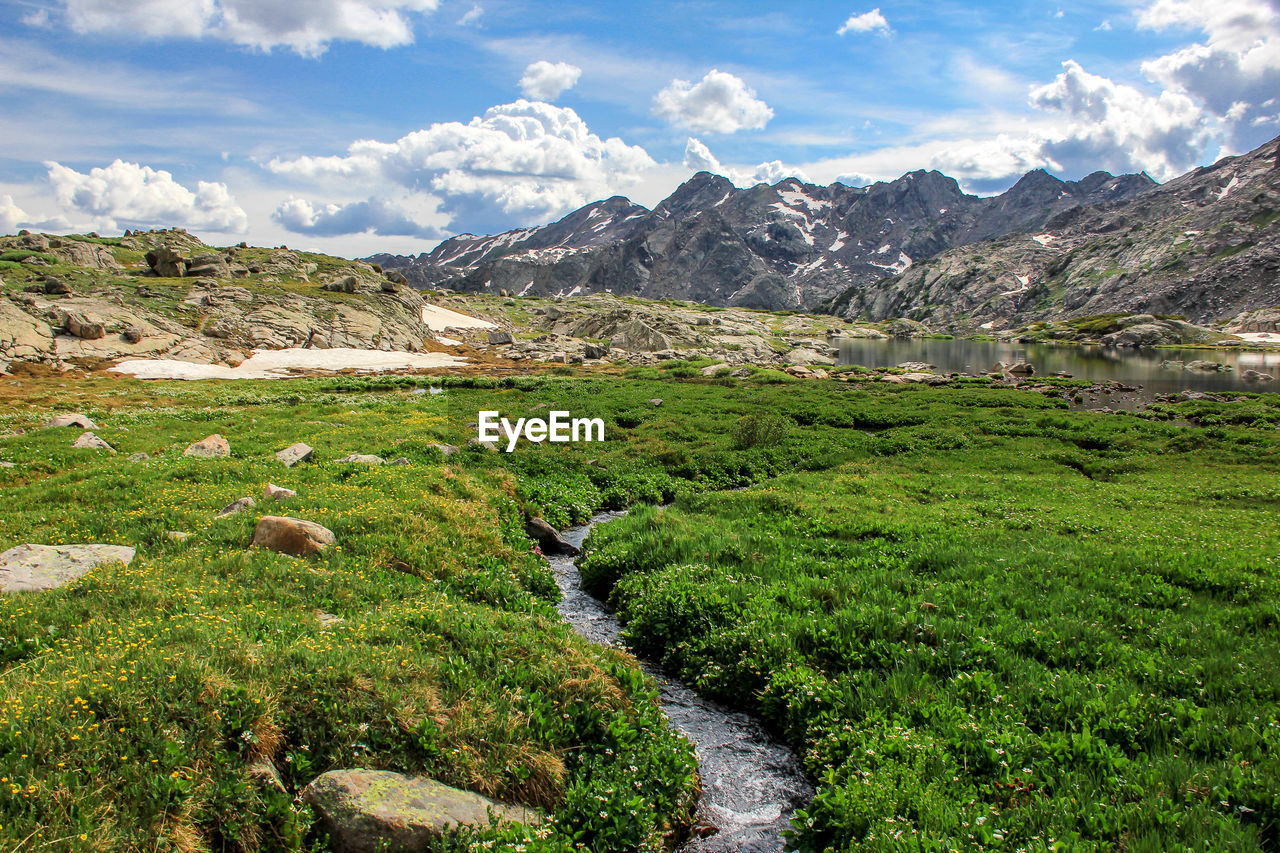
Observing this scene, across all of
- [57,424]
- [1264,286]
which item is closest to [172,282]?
[57,424]

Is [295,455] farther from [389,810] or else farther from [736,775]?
[736,775]

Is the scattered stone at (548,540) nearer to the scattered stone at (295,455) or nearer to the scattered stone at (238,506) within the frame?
the scattered stone at (238,506)

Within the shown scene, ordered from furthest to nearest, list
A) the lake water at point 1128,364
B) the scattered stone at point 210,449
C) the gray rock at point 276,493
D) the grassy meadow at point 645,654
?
the lake water at point 1128,364 < the scattered stone at point 210,449 < the gray rock at point 276,493 < the grassy meadow at point 645,654

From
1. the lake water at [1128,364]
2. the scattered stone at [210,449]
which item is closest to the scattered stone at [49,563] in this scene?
the scattered stone at [210,449]

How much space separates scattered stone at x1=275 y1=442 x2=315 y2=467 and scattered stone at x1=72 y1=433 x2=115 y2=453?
7802mm

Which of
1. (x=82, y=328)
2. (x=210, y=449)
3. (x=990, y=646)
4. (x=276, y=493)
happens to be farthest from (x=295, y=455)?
(x=82, y=328)

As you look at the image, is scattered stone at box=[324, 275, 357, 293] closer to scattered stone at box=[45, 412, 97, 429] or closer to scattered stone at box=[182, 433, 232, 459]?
scattered stone at box=[45, 412, 97, 429]

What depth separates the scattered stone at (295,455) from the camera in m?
23.1

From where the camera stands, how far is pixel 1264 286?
186500 millimetres

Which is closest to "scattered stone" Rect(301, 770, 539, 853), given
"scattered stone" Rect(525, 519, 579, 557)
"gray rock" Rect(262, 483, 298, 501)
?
"gray rock" Rect(262, 483, 298, 501)

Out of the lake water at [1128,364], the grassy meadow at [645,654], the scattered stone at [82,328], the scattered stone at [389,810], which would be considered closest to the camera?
the scattered stone at [389,810]

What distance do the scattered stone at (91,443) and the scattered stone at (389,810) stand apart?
25316 mm

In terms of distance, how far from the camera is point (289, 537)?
14.2 m

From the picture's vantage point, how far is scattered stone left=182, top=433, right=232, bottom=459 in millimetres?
23641
